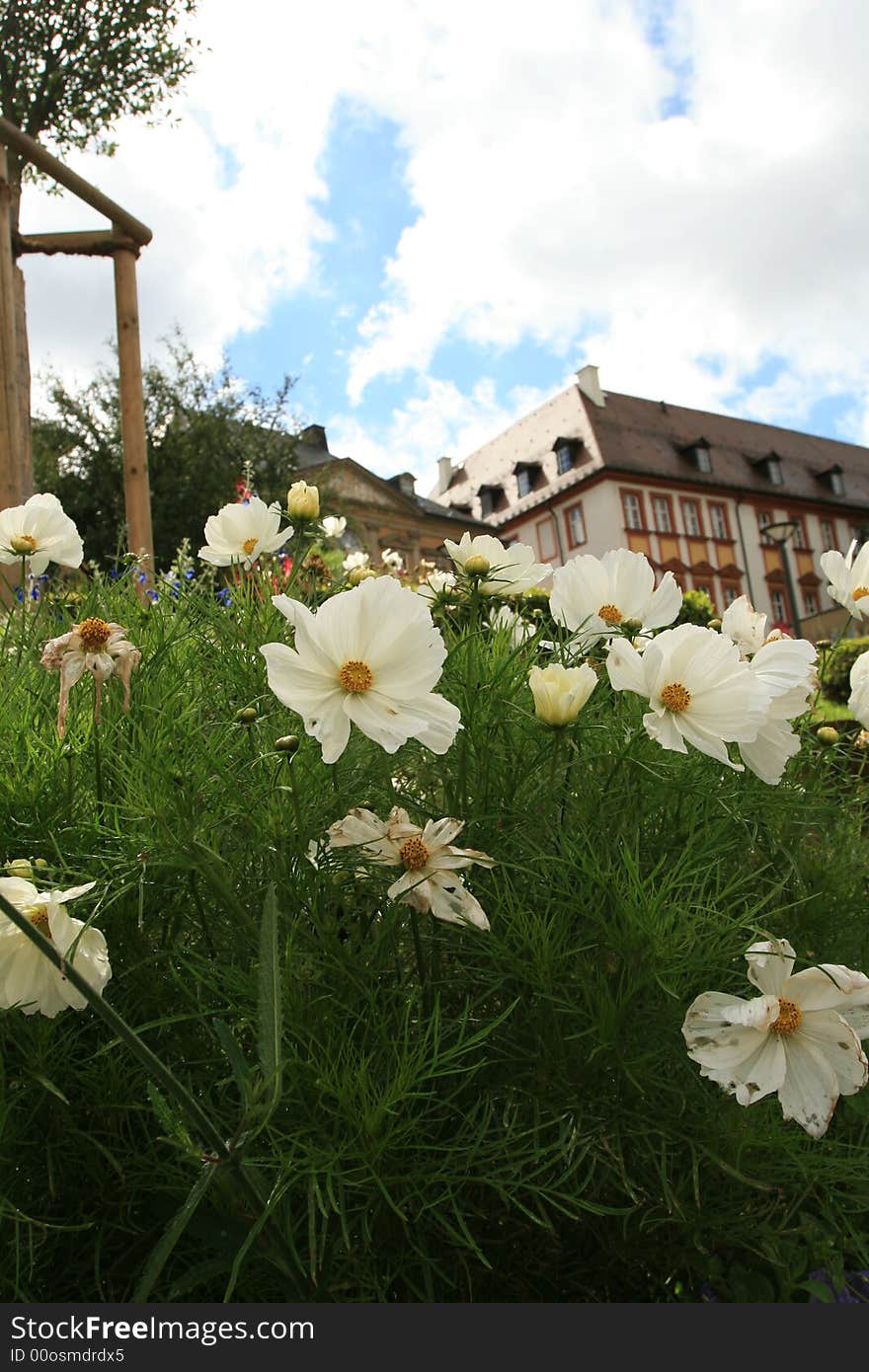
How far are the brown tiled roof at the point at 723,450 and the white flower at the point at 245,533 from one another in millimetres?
28237

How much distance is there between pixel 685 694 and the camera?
0.84m

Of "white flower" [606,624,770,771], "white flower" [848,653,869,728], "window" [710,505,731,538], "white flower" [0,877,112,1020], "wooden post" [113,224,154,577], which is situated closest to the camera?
"white flower" [0,877,112,1020]

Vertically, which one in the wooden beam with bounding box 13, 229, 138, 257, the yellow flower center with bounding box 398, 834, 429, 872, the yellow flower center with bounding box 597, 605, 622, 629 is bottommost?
the yellow flower center with bounding box 398, 834, 429, 872

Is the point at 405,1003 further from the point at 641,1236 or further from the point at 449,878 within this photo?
the point at 641,1236

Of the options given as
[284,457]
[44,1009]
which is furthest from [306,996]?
[284,457]

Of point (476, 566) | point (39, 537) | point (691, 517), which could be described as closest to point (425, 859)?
point (476, 566)

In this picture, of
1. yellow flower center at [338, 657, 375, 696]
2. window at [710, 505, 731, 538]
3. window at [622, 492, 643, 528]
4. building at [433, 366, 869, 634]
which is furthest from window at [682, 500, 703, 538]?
yellow flower center at [338, 657, 375, 696]

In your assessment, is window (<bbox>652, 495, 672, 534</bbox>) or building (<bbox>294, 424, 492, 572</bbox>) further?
building (<bbox>294, 424, 492, 572</bbox>)

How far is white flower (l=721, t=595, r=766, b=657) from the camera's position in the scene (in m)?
1.15

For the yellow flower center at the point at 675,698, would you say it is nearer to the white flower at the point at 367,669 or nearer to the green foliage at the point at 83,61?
the white flower at the point at 367,669

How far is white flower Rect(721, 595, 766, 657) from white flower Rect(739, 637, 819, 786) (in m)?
0.20

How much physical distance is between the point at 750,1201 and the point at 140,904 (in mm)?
555

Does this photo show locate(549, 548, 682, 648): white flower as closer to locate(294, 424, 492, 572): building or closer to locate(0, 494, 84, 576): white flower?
locate(0, 494, 84, 576): white flower

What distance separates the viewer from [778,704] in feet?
2.98
